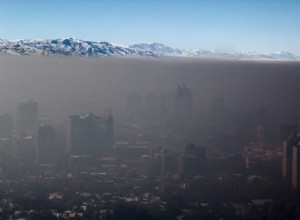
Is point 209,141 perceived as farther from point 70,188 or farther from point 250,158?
point 70,188

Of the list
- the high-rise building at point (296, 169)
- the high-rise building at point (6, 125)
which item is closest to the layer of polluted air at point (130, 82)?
the high-rise building at point (6, 125)

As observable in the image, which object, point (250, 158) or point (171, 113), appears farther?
point (171, 113)

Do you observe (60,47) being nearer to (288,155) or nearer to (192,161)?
(192,161)

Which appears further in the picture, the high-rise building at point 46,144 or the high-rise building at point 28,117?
the high-rise building at point 28,117

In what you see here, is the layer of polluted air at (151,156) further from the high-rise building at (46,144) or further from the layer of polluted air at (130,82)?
the layer of polluted air at (130,82)

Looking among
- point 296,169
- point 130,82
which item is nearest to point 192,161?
point 296,169

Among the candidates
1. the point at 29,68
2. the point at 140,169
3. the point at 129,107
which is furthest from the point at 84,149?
the point at 29,68
